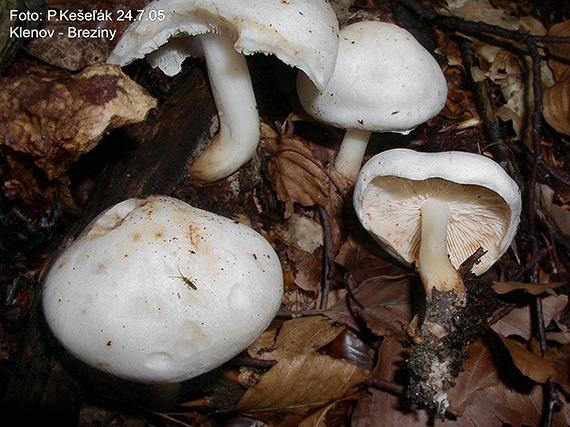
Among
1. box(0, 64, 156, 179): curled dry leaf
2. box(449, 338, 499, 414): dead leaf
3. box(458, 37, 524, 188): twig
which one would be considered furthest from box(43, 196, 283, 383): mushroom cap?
box(458, 37, 524, 188): twig

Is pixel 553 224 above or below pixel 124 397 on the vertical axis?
below

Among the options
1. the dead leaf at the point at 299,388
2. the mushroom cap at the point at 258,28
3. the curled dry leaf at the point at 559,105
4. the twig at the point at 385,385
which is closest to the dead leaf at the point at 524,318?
the twig at the point at 385,385

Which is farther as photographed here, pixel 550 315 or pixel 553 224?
pixel 553 224

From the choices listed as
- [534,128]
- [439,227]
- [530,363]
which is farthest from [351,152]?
[530,363]

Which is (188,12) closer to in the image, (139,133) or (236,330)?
(139,133)

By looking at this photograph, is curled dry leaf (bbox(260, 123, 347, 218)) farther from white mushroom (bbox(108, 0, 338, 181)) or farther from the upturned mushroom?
the upturned mushroom

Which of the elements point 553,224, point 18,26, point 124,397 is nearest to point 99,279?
point 124,397

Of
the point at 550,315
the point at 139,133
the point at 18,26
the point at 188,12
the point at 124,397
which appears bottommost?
the point at 550,315

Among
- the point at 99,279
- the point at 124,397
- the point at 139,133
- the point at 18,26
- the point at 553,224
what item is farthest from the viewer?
the point at 553,224
